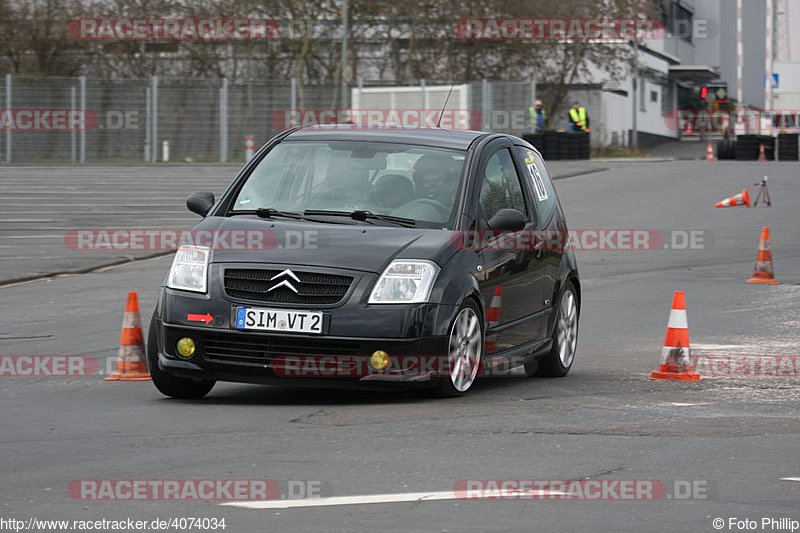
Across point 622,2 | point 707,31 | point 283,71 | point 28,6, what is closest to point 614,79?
point 622,2

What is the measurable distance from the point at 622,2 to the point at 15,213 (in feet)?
122

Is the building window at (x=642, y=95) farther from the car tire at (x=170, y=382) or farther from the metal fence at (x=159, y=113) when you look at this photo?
the car tire at (x=170, y=382)

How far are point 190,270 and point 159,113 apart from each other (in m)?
41.3

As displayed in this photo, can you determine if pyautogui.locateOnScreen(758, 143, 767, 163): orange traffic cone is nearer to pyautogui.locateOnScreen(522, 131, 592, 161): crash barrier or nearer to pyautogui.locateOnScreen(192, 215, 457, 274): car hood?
pyautogui.locateOnScreen(522, 131, 592, 161): crash barrier

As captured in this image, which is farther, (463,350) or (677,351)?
(677,351)

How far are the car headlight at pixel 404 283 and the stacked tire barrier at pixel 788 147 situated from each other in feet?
150

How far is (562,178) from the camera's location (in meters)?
38.2

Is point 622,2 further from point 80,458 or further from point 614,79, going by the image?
point 80,458

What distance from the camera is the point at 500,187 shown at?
403 inches

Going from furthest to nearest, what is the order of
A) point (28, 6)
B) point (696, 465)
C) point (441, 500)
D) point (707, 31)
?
point (707, 31) → point (28, 6) → point (696, 465) → point (441, 500)

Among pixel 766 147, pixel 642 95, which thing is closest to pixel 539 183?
pixel 766 147

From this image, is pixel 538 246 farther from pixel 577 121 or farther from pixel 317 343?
pixel 577 121

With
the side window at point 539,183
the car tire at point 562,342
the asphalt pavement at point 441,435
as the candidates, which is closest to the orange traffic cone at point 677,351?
the asphalt pavement at point 441,435

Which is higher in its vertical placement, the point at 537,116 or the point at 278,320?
the point at 537,116
